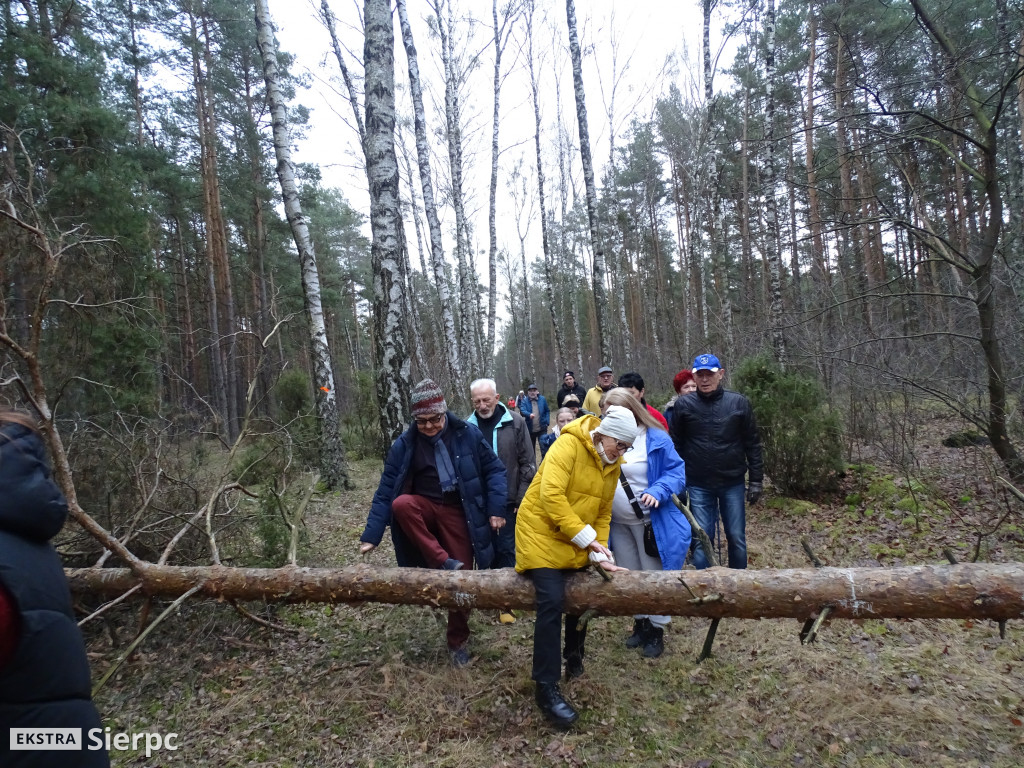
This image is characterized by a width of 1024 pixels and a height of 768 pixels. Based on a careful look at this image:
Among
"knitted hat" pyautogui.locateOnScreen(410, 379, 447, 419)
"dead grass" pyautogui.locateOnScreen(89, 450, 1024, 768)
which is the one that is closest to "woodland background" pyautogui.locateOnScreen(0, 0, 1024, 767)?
"dead grass" pyautogui.locateOnScreen(89, 450, 1024, 768)

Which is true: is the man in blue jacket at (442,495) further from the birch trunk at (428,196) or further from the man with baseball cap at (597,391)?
the birch trunk at (428,196)

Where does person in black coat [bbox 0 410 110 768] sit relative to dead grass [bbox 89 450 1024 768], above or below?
above

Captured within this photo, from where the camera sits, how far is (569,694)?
3287 mm

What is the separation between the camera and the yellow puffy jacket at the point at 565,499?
9.64 ft

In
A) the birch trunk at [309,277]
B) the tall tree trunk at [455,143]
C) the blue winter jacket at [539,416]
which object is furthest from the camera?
the tall tree trunk at [455,143]

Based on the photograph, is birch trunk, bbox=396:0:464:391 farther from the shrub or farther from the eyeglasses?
the eyeglasses

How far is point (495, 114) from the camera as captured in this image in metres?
16.8

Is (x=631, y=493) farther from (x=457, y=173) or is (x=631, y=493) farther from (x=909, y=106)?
(x=457, y=173)

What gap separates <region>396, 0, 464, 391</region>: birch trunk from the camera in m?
12.1

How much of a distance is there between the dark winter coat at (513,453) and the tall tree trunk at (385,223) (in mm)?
1475

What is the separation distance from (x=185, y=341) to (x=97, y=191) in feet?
41.2

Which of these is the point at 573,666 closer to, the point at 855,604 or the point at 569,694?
the point at 569,694

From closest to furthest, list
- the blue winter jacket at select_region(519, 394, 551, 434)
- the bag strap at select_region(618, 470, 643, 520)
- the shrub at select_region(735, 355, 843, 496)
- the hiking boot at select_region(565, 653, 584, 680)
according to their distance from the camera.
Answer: the hiking boot at select_region(565, 653, 584, 680) < the bag strap at select_region(618, 470, 643, 520) < the shrub at select_region(735, 355, 843, 496) < the blue winter jacket at select_region(519, 394, 551, 434)

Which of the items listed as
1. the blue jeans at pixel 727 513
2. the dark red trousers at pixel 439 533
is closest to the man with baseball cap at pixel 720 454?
the blue jeans at pixel 727 513
